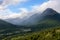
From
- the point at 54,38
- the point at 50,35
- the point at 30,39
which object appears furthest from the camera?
the point at 30,39

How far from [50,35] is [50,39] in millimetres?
11564

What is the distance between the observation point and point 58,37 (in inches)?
6024

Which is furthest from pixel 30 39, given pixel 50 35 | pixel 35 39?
pixel 50 35

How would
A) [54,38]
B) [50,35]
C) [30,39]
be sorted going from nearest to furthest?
[54,38], [50,35], [30,39]

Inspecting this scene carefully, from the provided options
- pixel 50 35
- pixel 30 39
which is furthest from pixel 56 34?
pixel 30 39

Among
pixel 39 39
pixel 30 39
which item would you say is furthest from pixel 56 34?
pixel 30 39

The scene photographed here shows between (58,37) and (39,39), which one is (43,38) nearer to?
(39,39)

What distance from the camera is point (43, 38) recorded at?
163625mm

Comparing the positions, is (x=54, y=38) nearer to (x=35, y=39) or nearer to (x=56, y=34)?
(x=56, y=34)

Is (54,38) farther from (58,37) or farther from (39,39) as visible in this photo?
(39,39)

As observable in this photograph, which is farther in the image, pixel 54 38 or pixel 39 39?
pixel 39 39

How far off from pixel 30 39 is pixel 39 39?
18745mm

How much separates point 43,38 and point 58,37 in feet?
52.4

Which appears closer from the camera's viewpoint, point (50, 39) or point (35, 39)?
point (50, 39)
